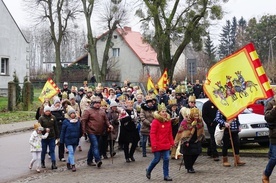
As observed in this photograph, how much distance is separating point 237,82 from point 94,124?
11.8 feet

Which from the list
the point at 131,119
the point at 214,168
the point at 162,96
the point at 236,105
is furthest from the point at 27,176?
the point at 162,96

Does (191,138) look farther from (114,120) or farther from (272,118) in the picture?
(114,120)

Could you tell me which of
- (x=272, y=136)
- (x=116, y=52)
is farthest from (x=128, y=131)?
(x=116, y=52)

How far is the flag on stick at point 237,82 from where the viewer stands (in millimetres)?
10141

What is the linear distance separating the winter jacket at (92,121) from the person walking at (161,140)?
2.15 m

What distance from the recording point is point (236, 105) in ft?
34.6

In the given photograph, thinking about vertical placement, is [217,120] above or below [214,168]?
above

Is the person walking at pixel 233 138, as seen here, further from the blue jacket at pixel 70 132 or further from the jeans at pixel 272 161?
the blue jacket at pixel 70 132

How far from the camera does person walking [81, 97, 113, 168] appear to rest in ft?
37.8

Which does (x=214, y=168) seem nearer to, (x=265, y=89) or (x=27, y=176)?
(x=265, y=89)

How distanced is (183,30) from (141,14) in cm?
340

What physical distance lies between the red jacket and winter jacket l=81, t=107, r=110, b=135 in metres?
2.15

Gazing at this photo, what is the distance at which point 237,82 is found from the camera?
10.6 m

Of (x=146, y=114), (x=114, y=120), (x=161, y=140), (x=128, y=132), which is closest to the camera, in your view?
(x=161, y=140)
